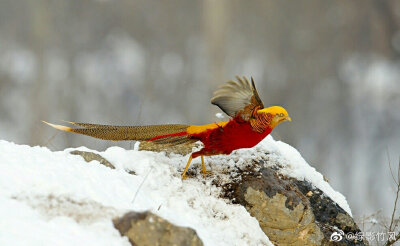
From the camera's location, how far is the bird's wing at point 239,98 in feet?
9.36

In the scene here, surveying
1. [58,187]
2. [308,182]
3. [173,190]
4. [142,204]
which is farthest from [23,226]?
[308,182]

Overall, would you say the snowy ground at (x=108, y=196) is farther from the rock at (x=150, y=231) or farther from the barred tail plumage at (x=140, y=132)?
the barred tail plumage at (x=140, y=132)

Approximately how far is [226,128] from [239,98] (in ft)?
0.82

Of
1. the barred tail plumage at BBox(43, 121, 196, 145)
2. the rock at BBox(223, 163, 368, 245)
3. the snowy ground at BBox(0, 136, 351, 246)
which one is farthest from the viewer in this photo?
the barred tail plumage at BBox(43, 121, 196, 145)

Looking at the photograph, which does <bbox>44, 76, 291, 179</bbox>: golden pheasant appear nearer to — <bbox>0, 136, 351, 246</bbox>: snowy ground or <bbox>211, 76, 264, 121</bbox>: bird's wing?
<bbox>211, 76, 264, 121</bbox>: bird's wing

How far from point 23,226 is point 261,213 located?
1.60 m

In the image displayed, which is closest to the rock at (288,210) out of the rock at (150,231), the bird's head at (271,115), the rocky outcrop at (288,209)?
the rocky outcrop at (288,209)

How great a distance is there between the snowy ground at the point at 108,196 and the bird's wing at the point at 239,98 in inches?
20.0

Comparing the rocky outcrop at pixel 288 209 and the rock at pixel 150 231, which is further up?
the rocky outcrop at pixel 288 209

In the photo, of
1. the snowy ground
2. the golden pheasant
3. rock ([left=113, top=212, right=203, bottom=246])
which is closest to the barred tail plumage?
the golden pheasant

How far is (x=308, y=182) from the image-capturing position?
10.5ft

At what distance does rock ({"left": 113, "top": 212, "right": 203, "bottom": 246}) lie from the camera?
1.85 meters

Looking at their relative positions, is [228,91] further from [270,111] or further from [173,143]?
[173,143]

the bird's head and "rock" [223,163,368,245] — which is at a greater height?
the bird's head
